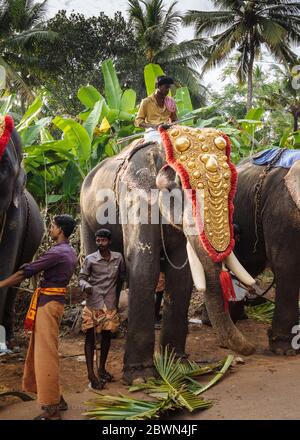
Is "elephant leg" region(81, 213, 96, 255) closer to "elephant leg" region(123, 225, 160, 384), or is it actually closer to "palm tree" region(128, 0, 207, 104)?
"elephant leg" region(123, 225, 160, 384)

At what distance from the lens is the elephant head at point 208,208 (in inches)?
161

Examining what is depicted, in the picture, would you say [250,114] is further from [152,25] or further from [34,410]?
[152,25]

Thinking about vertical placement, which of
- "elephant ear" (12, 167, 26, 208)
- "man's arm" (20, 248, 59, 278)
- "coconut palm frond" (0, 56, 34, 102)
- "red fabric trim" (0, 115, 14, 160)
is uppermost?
"coconut palm frond" (0, 56, 34, 102)

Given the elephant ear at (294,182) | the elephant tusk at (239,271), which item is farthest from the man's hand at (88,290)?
the elephant ear at (294,182)

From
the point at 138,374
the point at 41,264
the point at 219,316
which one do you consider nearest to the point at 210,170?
the point at 219,316

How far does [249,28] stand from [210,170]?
2687 cm

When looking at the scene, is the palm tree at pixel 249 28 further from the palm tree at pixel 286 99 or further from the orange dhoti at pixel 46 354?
the orange dhoti at pixel 46 354

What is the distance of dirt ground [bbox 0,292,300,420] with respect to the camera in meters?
4.09

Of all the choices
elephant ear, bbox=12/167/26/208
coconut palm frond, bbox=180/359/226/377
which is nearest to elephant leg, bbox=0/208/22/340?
elephant ear, bbox=12/167/26/208

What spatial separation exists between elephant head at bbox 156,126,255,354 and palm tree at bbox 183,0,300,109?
25.0m

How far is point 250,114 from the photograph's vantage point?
10422mm

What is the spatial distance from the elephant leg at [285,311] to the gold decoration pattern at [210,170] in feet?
6.09

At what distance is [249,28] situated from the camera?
29297mm
